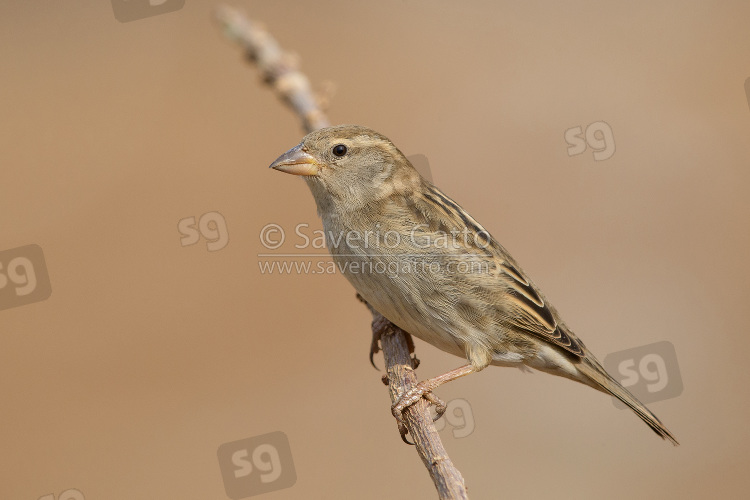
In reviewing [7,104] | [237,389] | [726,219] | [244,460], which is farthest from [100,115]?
[726,219]

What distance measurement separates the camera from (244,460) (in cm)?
546

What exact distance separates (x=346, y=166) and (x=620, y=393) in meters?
1.85

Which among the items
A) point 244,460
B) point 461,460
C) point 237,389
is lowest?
point 461,460

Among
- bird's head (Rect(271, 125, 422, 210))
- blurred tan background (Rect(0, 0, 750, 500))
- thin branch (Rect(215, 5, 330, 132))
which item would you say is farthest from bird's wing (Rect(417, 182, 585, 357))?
blurred tan background (Rect(0, 0, 750, 500))

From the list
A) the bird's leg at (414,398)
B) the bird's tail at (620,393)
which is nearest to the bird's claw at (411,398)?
the bird's leg at (414,398)

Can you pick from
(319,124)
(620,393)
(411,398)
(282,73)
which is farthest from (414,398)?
(282,73)

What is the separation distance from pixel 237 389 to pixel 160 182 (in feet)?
8.35

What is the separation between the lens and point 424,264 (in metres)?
3.69

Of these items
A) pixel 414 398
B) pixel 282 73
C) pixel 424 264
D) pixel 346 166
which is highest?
pixel 282 73

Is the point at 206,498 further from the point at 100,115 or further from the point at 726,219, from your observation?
the point at 726,219

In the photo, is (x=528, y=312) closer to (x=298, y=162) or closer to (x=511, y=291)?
(x=511, y=291)

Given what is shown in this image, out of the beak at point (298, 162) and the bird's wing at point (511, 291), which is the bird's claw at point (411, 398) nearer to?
the bird's wing at point (511, 291)

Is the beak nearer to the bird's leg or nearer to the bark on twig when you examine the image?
the bark on twig

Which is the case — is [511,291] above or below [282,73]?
below
